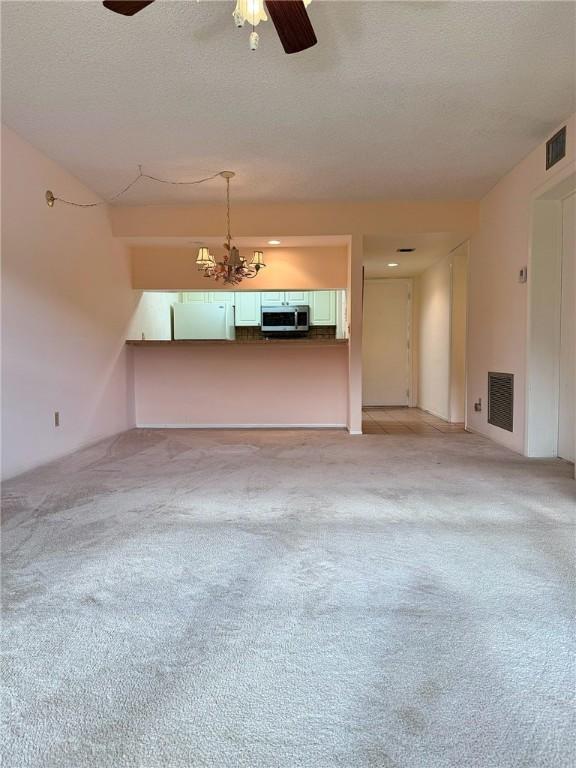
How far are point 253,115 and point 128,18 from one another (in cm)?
99

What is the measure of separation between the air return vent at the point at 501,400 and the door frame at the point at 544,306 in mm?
301

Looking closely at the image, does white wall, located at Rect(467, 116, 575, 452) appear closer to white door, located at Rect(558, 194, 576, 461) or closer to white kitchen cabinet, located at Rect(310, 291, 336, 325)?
white door, located at Rect(558, 194, 576, 461)

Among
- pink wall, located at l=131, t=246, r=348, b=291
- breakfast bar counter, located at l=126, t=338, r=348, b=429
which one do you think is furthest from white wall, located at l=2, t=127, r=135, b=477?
breakfast bar counter, located at l=126, t=338, r=348, b=429

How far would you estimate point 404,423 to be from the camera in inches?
223

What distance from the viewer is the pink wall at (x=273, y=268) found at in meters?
5.35

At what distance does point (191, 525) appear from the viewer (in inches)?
84.0

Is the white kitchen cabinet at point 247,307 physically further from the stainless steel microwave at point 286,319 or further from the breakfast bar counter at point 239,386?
the breakfast bar counter at point 239,386

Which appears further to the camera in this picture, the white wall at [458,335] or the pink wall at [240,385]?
the white wall at [458,335]

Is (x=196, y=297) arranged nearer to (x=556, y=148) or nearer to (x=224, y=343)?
(x=224, y=343)

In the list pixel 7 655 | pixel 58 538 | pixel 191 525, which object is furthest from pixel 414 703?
pixel 58 538

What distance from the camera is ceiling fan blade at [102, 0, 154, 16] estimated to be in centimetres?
162

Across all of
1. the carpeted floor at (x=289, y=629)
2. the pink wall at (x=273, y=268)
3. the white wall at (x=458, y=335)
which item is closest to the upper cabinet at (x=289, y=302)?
the pink wall at (x=273, y=268)

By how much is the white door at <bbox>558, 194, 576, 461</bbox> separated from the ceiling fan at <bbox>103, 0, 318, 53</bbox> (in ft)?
8.65

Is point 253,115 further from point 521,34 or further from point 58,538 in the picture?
point 58,538
